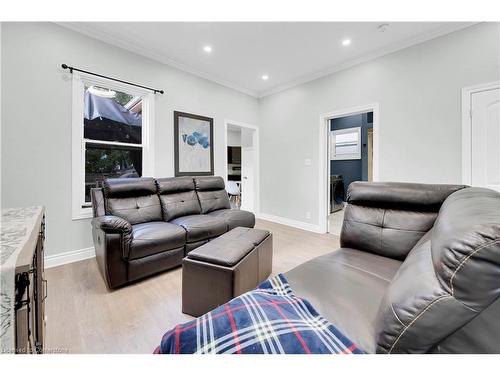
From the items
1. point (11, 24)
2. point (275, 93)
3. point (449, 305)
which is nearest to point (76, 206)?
point (11, 24)

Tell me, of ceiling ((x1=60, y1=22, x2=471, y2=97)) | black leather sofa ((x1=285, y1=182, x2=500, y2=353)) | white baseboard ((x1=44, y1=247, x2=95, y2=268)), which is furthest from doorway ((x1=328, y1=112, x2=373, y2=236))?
white baseboard ((x1=44, y1=247, x2=95, y2=268))

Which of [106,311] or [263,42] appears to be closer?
[106,311]

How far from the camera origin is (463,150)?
2594mm

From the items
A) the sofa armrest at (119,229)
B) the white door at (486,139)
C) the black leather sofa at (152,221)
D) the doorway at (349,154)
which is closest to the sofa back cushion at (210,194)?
the black leather sofa at (152,221)

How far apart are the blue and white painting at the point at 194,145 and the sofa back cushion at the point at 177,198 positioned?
54 centimetres

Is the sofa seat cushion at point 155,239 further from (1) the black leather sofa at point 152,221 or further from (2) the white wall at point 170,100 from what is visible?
(2) the white wall at point 170,100

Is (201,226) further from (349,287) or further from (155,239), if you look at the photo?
(349,287)

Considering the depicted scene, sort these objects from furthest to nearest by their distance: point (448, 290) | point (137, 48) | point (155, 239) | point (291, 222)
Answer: point (291, 222), point (137, 48), point (155, 239), point (448, 290)

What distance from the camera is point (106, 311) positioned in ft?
5.62

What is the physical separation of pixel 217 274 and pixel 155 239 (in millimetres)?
986

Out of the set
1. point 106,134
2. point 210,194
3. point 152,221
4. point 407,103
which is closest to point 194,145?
point 210,194

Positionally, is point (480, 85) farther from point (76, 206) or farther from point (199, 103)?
point (76, 206)

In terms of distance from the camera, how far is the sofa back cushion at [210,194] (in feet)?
11.2

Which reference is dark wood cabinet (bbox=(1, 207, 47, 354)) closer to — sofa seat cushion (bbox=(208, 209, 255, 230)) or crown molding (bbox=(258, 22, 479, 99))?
sofa seat cushion (bbox=(208, 209, 255, 230))
